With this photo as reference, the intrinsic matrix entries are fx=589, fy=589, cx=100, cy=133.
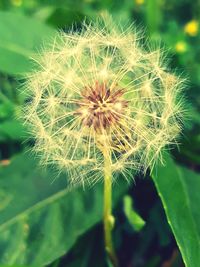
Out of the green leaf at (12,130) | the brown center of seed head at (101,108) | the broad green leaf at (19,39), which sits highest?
the broad green leaf at (19,39)

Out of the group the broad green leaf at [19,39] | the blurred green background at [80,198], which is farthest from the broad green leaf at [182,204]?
the broad green leaf at [19,39]

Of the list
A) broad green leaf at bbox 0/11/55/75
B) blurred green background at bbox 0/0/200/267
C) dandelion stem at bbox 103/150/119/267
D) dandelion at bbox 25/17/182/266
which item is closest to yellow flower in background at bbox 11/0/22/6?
blurred green background at bbox 0/0/200/267

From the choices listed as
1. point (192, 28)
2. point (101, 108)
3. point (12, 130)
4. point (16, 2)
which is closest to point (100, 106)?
point (101, 108)

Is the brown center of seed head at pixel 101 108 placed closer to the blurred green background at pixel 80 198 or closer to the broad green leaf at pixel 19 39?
the blurred green background at pixel 80 198

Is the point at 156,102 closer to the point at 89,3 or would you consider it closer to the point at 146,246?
the point at 146,246

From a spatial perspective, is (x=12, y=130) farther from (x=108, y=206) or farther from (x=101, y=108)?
(x=101, y=108)

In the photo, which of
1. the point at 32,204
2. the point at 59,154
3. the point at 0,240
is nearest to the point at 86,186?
the point at 32,204

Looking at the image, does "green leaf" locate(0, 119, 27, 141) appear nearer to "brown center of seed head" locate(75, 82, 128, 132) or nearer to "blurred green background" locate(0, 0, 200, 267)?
"blurred green background" locate(0, 0, 200, 267)
